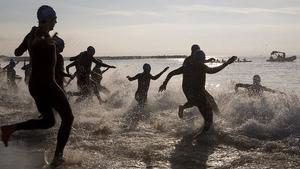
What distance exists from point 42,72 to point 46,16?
762mm

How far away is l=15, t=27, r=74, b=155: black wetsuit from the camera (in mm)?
6203

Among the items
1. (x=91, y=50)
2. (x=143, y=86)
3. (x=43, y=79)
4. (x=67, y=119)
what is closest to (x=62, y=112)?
(x=67, y=119)

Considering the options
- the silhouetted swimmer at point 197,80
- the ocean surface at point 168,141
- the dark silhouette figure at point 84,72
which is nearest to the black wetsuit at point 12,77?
the ocean surface at point 168,141

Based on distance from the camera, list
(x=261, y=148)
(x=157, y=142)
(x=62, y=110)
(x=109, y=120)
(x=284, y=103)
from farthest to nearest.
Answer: (x=284, y=103), (x=109, y=120), (x=157, y=142), (x=261, y=148), (x=62, y=110)

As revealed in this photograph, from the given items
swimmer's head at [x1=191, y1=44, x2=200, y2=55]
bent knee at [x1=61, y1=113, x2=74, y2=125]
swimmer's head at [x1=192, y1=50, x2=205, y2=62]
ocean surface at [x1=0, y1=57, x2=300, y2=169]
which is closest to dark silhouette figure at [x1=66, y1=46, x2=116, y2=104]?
ocean surface at [x1=0, y1=57, x2=300, y2=169]

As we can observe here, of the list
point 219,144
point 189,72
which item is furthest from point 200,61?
point 219,144

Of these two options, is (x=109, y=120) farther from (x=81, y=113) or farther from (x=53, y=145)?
(x=53, y=145)

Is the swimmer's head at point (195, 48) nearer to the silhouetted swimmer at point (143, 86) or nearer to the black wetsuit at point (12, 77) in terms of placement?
the silhouetted swimmer at point (143, 86)

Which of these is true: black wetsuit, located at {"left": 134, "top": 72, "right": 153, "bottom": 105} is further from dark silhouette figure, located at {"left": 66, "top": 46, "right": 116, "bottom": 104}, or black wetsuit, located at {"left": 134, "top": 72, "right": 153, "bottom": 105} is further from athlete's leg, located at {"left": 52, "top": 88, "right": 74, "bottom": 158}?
athlete's leg, located at {"left": 52, "top": 88, "right": 74, "bottom": 158}

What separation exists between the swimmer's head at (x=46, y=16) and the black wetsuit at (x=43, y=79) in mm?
128

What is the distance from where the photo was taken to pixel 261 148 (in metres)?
8.24

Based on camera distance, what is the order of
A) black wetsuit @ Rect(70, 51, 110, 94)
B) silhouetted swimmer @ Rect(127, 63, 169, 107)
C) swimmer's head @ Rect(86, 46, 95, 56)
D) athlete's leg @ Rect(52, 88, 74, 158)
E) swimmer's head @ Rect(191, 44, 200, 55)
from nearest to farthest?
athlete's leg @ Rect(52, 88, 74, 158), swimmer's head @ Rect(191, 44, 200, 55), black wetsuit @ Rect(70, 51, 110, 94), swimmer's head @ Rect(86, 46, 95, 56), silhouetted swimmer @ Rect(127, 63, 169, 107)

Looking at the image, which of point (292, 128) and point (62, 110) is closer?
point (62, 110)

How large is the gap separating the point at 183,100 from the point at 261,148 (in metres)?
10.6
